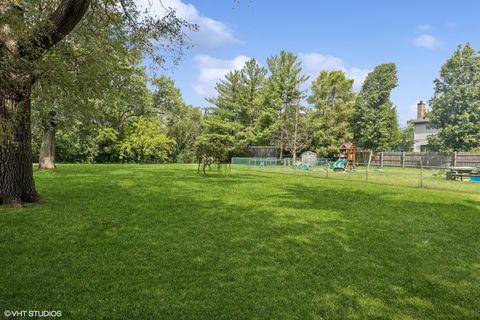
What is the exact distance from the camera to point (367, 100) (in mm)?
40656

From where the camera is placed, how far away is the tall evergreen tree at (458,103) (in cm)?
3143

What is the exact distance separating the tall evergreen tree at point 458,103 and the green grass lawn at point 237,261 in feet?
89.9

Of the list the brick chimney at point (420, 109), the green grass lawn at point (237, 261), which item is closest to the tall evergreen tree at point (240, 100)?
the brick chimney at point (420, 109)

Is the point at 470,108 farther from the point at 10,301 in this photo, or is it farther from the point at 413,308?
the point at 10,301

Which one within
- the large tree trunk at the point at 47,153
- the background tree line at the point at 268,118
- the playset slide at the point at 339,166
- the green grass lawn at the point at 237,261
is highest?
the background tree line at the point at 268,118

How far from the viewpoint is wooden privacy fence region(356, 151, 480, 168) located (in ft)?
90.9

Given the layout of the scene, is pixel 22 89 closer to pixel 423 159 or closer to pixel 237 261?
pixel 237 261

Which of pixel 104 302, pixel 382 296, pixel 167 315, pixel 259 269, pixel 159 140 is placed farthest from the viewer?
pixel 159 140

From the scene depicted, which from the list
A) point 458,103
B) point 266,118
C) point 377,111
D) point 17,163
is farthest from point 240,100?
point 17,163

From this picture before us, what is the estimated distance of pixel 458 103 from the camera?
106ft

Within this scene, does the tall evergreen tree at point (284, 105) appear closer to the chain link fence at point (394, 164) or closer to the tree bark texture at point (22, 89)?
the chain link fence at point (394, 164)

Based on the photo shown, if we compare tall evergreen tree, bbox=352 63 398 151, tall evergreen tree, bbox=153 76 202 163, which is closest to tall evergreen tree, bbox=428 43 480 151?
tall evergreen tree, bbox=352 63 398 151

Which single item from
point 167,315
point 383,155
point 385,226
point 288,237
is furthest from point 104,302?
point 383,155

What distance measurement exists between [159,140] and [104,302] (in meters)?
36.4
